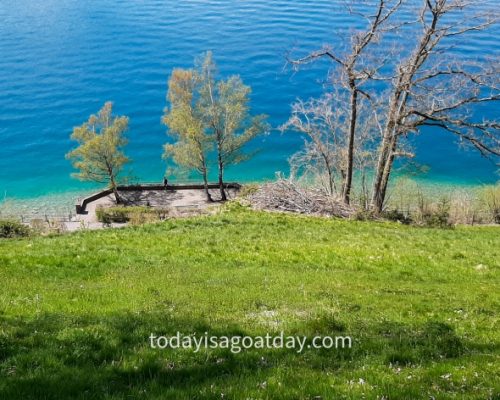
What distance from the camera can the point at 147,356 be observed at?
884 cm

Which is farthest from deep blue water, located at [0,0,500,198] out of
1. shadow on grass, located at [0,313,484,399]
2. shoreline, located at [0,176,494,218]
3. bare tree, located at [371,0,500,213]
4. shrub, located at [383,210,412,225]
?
shadow on grass, located at [0,313,484,399]

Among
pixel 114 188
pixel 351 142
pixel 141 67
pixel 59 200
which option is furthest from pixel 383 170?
pixel 141 67

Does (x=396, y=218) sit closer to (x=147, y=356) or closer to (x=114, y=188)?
(x=147, y=356)

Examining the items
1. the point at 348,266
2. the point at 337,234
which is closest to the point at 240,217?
the point at 337,234

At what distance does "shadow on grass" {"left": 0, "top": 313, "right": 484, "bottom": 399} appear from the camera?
755 cm

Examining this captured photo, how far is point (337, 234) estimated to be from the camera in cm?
2652

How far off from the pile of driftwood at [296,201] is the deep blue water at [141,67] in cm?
2974

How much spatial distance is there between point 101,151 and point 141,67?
3878 centimetres

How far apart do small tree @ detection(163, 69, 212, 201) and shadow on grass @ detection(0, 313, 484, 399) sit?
149 ft

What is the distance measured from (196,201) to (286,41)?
149ft

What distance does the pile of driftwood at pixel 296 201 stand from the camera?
34.7 metres

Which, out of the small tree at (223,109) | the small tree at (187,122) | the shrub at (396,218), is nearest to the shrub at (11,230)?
the shrub at (396,218)

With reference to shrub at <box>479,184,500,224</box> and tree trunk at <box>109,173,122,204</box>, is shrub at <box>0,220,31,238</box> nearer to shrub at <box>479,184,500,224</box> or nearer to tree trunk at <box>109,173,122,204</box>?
tree trunk at <box>109,173,122,204</box>

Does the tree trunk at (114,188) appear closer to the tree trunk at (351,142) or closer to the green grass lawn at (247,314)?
the tree trunk at (351,142)
